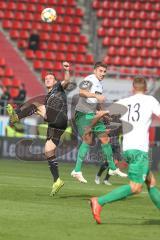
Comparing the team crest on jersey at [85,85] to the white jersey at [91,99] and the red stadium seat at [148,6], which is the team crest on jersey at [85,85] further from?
the red stadium seat at [148,6]

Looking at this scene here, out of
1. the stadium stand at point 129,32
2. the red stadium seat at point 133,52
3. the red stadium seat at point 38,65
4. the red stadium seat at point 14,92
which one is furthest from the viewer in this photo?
the red stadium seat at point 133,52

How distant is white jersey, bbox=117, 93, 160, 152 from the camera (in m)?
10.4

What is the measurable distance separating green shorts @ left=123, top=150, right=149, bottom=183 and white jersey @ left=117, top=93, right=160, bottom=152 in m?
0.07

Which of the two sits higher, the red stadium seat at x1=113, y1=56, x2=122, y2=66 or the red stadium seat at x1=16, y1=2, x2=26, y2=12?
the red stadium seat at x1=16, y1=2, x2=26, y2=12

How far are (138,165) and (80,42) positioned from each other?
25093 mm

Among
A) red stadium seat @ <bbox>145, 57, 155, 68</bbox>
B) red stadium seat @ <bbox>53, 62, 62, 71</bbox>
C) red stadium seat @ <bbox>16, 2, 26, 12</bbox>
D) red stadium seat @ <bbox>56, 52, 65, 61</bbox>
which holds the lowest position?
red stadium seat @ <bbox>145, 57, 155, 68</bbox>

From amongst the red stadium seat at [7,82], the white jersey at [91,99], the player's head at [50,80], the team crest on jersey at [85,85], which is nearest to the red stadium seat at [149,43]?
the red stadium seat at [7,82]

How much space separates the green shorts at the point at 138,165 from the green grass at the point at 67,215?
65cm

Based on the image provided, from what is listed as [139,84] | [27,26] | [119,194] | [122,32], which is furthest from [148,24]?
[119,194]

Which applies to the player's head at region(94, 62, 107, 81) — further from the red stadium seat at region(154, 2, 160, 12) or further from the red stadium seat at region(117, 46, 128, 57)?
the red stadium seat at region(154, 2, 160, 12)

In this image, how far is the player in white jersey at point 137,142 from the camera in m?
10.3

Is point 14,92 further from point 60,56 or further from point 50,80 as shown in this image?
point 50,80

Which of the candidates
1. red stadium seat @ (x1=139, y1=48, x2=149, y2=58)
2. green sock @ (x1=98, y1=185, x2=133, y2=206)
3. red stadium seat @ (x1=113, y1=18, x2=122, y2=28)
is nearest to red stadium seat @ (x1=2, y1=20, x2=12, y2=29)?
red stadium seat @ (x1=113, y1=18, x2=122, y2=28)

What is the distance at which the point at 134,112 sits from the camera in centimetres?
1038
